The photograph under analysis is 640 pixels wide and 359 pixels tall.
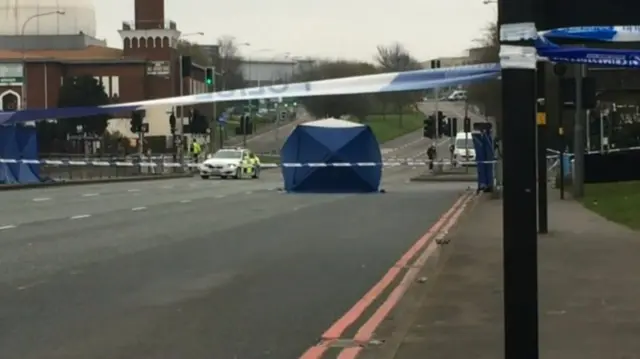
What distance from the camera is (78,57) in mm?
95625

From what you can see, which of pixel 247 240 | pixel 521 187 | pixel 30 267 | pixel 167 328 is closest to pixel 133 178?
pixel 247 240

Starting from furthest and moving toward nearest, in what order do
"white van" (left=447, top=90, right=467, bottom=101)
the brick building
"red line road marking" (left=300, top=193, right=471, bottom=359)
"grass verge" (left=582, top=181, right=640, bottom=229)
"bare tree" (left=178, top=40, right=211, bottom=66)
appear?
"bare tree" (left=178, top=40, right=211, bottom=66)
the brick building
"white van" (left=447, top=90, right=467, bottom=101)
"grass verge" (left=582, top=181, right=640, bottom=229)
"red line road marking" (left=300, top=193, right=471, bottom=359)

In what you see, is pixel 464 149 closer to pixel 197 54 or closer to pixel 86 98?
pixel 86 98

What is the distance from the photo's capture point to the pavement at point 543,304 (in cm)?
812

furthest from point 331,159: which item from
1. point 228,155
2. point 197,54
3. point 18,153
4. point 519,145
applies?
point 197,54

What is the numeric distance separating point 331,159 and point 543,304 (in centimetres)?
2702

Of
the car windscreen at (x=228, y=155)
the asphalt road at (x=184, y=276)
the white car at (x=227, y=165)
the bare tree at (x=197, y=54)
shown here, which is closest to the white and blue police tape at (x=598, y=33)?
the asphalt road at (x=184, y=276)

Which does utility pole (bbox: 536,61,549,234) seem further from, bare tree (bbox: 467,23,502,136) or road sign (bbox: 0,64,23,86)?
road sign (bbox: 0,64,23,86)

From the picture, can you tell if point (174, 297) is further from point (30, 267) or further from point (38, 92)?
point (38, 92)

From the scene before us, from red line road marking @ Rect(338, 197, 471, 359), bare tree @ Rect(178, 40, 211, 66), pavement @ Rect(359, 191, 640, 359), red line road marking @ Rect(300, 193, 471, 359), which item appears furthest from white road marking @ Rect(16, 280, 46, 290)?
bare tree @ Rect(178, 40, 211, 66)

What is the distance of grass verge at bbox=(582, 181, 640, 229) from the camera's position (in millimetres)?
20797

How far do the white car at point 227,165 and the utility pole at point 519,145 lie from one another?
50001mm

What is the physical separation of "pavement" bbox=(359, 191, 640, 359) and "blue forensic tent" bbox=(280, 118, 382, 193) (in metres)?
19.8

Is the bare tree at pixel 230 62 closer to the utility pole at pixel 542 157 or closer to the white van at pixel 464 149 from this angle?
the white van at pixel 464 149
